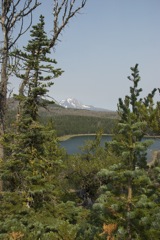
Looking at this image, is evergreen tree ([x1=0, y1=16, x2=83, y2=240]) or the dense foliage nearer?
the dense foliage

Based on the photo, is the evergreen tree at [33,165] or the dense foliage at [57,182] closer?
the dense foliage at [57,182]

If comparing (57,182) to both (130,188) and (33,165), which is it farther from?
(130,188)

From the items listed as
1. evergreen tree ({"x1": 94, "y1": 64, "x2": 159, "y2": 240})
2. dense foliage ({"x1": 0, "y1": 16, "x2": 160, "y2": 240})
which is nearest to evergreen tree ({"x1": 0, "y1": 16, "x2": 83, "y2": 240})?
dense foliage ({"x1": 0, "y1": 16, "x2": 160, "y2": 240})

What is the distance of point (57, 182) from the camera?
14281 millimetres

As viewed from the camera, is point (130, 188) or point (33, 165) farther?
point (33, 165)

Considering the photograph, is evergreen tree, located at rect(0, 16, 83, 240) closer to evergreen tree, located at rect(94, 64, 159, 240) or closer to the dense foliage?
the dense foliage

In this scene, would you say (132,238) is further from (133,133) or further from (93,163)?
(93,163)

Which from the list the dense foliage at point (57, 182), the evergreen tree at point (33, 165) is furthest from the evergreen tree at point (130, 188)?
the evergreen tree at point (33, 165)

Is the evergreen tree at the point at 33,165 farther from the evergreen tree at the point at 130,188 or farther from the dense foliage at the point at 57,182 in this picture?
the evergreen tree at the point at 130,188

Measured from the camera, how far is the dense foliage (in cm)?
866

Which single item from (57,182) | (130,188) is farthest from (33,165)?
(130,188)

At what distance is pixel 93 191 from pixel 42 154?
28.7 metres

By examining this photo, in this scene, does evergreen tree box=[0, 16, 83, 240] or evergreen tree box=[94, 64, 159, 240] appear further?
evergreen tree box=[0, 16, 83, 240]

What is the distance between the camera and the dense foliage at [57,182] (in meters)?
8.66
